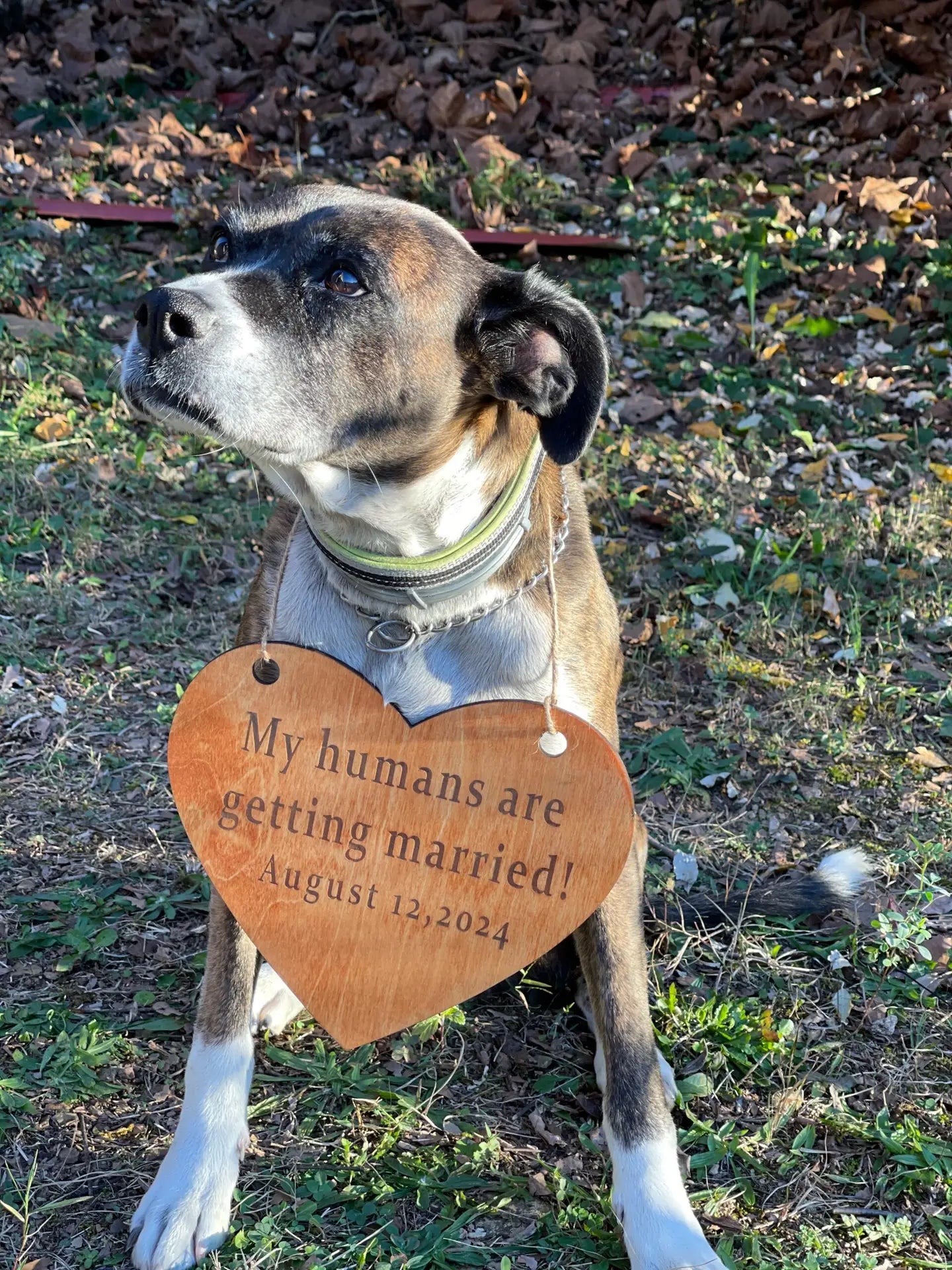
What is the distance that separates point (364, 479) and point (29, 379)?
303 cm

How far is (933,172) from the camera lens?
5.60 metres

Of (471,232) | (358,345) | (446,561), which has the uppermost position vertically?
(358,345)

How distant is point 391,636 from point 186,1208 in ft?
3.55

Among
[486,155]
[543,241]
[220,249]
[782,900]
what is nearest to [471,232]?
[543,241]

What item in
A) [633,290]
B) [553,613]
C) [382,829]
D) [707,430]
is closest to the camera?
[382,829]

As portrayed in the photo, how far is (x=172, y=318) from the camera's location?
6.69 ft

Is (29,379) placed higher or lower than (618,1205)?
lower

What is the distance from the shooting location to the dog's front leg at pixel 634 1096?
7.00 feet

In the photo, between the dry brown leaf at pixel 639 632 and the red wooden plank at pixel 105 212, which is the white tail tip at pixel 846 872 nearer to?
the dry brown leaf at pixel 639 632

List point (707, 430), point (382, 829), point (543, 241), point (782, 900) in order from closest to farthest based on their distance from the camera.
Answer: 1. point (382, 829)
2. point (782, 900)
3. point (707, 430)
4. point (543, 241)

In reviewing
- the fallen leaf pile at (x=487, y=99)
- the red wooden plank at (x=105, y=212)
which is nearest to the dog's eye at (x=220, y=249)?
the fallen leaf pile at (x=487, y=99)

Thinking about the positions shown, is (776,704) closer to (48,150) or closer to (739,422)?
(739,422)

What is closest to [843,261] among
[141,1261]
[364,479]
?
[364,479]

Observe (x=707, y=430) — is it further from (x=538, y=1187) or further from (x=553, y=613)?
(x=538, y=1187)
